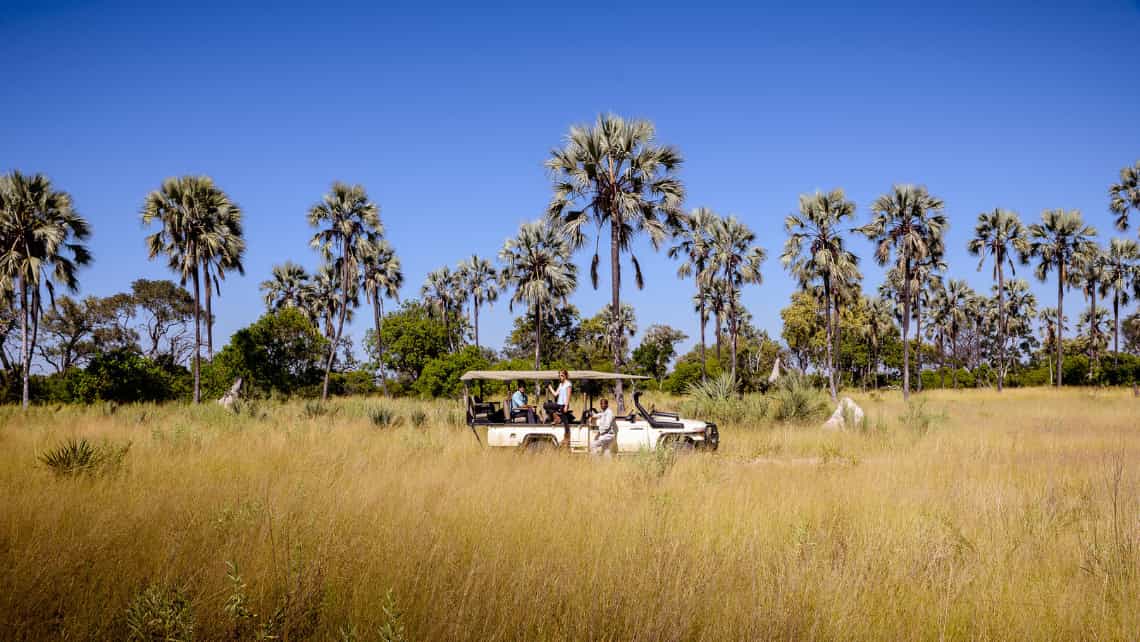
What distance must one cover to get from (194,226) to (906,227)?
37.0 meters

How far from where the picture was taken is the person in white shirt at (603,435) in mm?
11492

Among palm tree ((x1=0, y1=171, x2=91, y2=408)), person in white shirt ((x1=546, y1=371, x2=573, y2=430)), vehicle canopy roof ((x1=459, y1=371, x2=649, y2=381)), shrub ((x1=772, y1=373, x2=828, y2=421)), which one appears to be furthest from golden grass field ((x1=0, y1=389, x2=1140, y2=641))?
palm tree ((x1=0, y1=171, x2=91, y2=408))

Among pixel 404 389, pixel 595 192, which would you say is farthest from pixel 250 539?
pixel 404 389

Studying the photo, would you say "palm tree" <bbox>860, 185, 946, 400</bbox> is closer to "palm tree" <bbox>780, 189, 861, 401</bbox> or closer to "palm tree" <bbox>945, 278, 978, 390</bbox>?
"palm tree" <bbox>780, 189, 861, 401</bbox>

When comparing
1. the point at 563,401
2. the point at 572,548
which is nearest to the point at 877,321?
the point at 563,401

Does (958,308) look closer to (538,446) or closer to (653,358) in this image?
(653,358)

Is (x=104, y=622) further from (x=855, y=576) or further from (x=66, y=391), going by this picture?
(x=66, y=391)

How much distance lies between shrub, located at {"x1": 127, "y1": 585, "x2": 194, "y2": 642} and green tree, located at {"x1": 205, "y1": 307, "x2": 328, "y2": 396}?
3149 centimetres

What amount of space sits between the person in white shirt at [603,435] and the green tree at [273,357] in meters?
26.1

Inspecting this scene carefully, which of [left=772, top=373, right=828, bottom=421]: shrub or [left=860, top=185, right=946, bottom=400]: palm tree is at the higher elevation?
[left=860, top=185, right=946, bottom=400]: palm tree

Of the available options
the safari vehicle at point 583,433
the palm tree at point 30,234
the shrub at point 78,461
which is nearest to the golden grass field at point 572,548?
the shrub at point 78,461

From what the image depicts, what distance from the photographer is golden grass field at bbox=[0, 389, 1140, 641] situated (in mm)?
4164

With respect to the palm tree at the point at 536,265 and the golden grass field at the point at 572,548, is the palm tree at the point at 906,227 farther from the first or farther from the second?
the golden grass field at the point at 572,548

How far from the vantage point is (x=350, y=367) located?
163 feet
